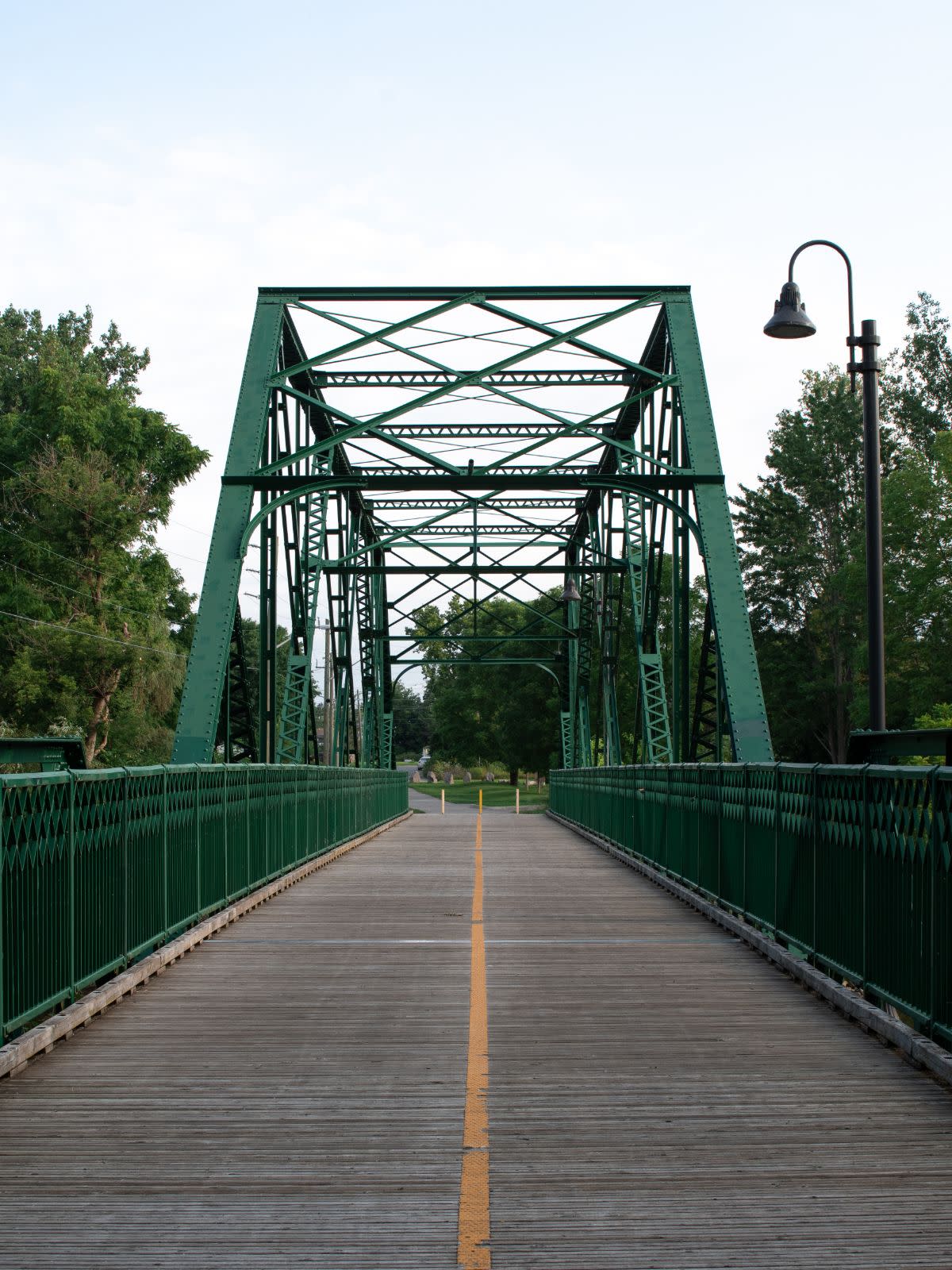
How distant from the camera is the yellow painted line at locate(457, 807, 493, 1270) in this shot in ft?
15.2

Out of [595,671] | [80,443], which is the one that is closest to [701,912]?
[80,443]

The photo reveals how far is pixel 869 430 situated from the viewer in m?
14.4

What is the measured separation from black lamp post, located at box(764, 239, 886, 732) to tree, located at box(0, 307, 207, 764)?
4086cm

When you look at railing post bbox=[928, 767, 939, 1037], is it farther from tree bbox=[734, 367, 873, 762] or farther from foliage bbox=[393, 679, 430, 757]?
foliage bbox=[393, 679, 430, 757]

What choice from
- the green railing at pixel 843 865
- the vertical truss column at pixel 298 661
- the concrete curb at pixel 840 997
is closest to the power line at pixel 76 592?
the vertical truss column at pixel 298 661

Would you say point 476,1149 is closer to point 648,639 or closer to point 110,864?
point 110,864

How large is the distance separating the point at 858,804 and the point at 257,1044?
3729 millimetres

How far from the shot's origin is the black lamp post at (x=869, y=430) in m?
14.0

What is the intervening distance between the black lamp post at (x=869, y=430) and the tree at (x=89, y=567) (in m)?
40.9

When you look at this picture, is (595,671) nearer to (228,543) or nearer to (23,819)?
(228,543)

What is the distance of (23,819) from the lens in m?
7.37

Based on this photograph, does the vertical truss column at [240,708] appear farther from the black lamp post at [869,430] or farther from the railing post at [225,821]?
the black lamp post at [869,430]

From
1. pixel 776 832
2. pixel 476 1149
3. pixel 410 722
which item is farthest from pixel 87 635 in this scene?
pixel 410 722

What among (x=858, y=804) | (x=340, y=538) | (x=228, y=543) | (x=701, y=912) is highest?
(x=340, y=538)
